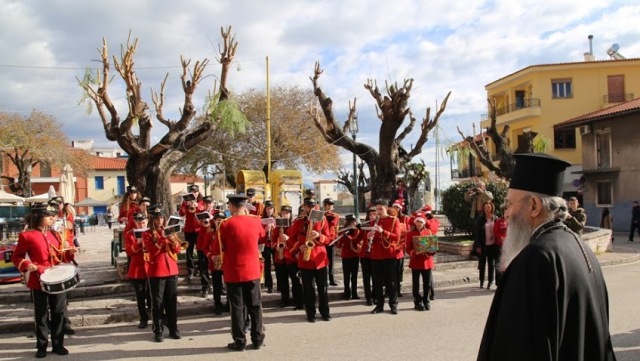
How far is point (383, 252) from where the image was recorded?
9695 millimetres

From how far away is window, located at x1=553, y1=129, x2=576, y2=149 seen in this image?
40.1 metres

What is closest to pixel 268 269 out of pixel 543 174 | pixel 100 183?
pixel 543 174

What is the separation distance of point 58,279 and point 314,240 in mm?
3884

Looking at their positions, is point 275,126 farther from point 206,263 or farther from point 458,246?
point 206,263

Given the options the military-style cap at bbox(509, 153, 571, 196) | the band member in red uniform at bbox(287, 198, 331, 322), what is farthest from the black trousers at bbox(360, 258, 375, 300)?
the military-style cap at bbox(509, 153, 571, 196)

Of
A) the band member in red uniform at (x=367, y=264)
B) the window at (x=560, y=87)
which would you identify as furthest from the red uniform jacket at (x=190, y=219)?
the window at (x=560, y=87)

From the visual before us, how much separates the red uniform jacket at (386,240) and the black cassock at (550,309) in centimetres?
707

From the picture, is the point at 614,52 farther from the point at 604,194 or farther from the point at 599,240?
the point at 599,240

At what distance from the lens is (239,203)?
7.73 metres

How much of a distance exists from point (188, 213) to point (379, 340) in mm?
6190

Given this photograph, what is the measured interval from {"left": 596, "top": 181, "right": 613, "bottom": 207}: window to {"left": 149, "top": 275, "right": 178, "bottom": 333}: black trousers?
27591 millimetres

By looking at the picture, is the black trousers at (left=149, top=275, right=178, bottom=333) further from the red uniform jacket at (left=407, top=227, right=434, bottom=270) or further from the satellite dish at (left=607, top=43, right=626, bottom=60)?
the satellite dish at (left=607, top=43, right=626, bottom=60)

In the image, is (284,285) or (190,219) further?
(190,219)

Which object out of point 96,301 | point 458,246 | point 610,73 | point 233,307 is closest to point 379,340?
point 233,307
